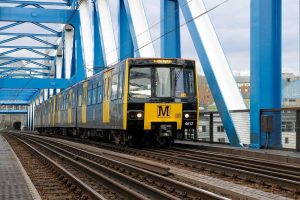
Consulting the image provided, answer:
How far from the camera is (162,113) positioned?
1819cm

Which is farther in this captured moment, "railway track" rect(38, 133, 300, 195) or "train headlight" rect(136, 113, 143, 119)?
"train headlight" rect(136, 113, 143, 119)

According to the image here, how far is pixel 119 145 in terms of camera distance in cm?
2078

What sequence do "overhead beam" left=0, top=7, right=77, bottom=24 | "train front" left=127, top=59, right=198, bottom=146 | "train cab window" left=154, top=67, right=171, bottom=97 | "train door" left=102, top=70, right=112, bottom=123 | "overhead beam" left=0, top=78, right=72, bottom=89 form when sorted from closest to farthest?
"train front" left=127, top=59, right=198, bottom=146 < "train cab window" left=154, top=67, right=171, bottom=97 < "train door" left=102, top=70, right=112, bottom=123 < "overhead beam" left=0, top=7, right=77, bottom=24 < "overhead beam" left=0, top=78, right=72, bottom=89

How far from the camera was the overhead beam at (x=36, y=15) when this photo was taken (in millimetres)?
45750

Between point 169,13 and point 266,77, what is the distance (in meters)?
10.1

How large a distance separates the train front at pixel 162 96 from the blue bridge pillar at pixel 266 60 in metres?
2.04

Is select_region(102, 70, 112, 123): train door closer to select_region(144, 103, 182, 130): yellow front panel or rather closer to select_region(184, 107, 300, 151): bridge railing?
select_region(144, 103, 182, 130): yellow front panel

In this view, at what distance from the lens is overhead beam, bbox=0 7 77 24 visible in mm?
45750

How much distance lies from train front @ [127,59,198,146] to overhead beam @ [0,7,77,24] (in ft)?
98.0

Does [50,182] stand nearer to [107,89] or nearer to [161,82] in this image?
[161,82]

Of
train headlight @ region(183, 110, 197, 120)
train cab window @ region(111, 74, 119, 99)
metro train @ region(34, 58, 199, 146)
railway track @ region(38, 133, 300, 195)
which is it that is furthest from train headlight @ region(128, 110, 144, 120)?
railway track @ region(38, 133, 300, 195)

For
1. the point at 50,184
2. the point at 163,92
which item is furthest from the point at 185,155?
→ the point at 50,184

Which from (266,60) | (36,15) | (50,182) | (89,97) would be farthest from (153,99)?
(36,15)

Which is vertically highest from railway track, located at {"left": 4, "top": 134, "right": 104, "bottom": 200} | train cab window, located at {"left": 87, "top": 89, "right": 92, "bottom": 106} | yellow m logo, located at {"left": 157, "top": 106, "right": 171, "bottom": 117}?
train cab window, located at {"left": 87, "top": 89, "right": 92, "bottom": 106}
